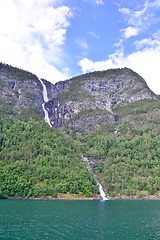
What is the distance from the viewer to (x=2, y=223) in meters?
77.6

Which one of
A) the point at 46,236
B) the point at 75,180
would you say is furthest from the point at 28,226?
the point at 75,180

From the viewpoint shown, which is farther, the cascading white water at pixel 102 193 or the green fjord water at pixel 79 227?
the cascading white water at pixel 102 193

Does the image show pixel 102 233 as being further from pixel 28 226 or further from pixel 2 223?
pixel 2 223

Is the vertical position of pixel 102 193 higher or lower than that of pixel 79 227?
higher

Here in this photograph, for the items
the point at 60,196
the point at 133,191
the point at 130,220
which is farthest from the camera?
the point at 133,191

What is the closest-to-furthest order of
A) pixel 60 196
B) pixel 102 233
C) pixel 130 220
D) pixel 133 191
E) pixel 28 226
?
pixel 102 233 → pixel 28 226 → pixel 130 220 → pixel 60 196 → pixel 133 191

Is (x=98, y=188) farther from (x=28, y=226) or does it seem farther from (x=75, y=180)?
(x=28, y=226)

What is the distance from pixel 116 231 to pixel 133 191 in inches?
4608

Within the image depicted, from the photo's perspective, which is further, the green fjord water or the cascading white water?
the cascading white water

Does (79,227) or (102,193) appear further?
(102,193)

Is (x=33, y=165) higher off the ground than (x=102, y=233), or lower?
higher

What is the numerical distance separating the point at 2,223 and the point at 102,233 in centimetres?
2492

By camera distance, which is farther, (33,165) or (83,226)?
(33,165)

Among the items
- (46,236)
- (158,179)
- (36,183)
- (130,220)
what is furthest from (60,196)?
(46,236)
